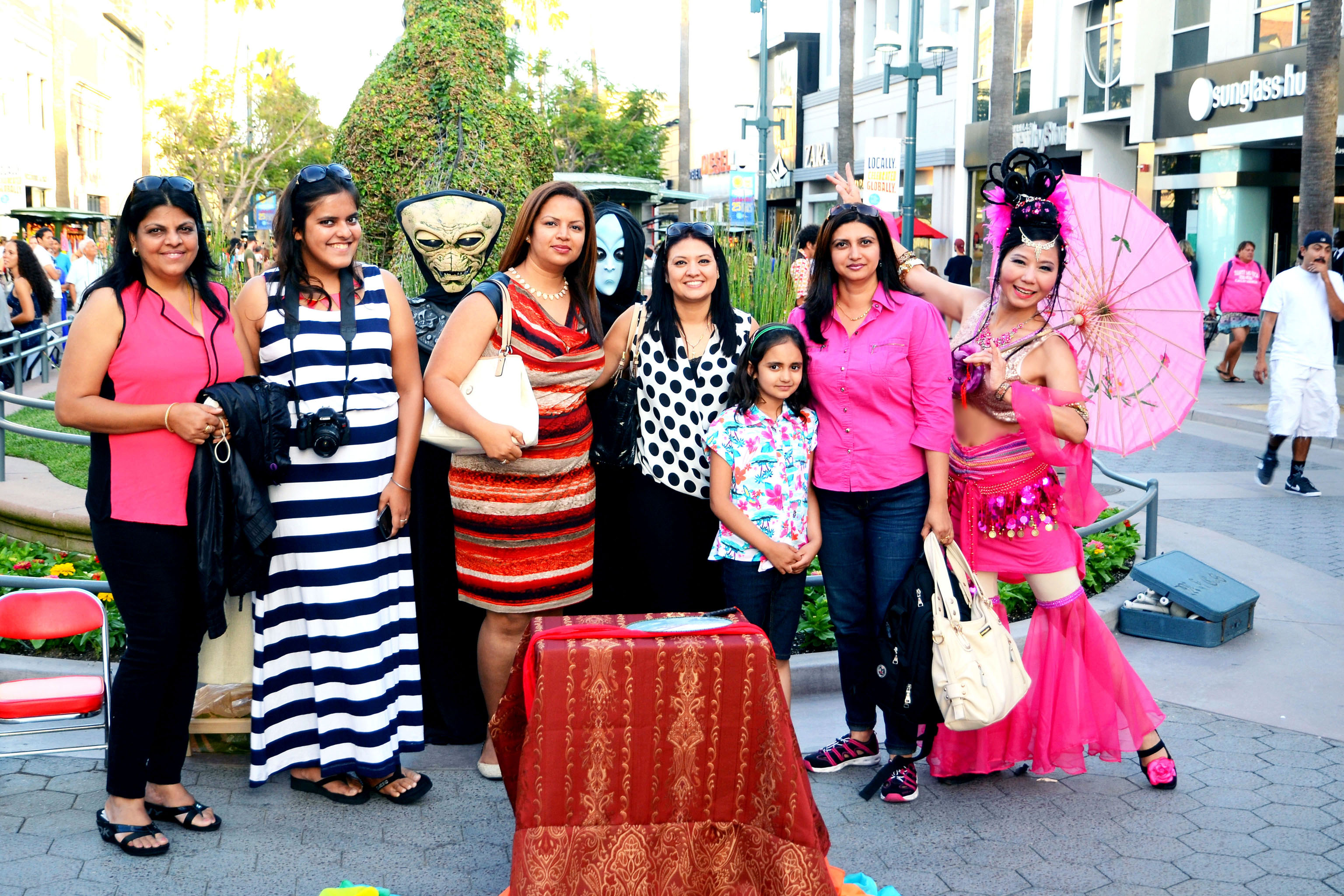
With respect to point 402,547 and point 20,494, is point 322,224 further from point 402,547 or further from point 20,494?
point 20,494

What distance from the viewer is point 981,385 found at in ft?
13.3

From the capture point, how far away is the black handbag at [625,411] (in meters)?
4.12

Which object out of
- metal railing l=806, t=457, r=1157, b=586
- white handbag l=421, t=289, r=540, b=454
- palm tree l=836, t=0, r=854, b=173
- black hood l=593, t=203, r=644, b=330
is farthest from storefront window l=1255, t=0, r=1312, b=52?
white handbag l=421, t=289, r=540, b=454

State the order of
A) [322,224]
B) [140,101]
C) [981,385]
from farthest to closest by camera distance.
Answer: [140,101], [981,385], [322,224]

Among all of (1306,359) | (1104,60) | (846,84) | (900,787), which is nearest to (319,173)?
(900,787)

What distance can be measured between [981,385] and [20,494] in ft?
18.4

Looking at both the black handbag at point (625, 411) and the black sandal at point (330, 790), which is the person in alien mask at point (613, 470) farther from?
the black sandal at point (330, 790)

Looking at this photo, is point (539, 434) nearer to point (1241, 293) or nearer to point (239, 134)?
point (1241, 293)

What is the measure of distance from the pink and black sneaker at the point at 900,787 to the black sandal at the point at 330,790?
Answer: 1.73m

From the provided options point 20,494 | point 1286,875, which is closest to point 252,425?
point 1286,875

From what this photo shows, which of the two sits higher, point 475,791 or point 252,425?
point 252,425

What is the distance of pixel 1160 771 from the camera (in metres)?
4.19

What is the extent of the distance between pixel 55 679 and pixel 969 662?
9.91ft

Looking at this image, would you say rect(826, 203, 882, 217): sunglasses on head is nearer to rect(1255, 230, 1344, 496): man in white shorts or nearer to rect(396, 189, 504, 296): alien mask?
rect(396, 189, 504, 296): alien mask
